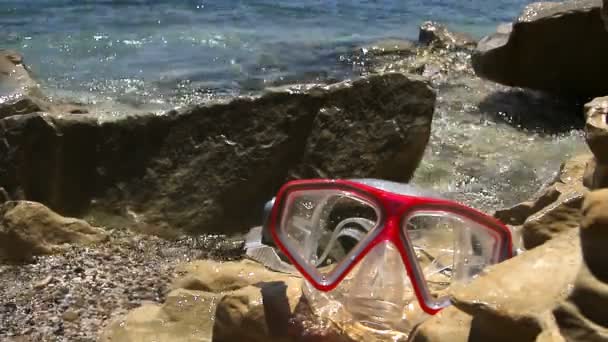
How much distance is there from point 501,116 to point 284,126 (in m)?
3.45

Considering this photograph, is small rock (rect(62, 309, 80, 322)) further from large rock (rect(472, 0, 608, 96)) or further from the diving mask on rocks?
large rock (rect(472, 0, 608, 96))

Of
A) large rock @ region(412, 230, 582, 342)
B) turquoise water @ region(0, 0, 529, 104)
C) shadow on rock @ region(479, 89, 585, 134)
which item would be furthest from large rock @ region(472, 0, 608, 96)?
large rock @ region(412, 230, 582, 342)

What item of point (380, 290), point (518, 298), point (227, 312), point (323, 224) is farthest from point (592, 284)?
point (227, 312)

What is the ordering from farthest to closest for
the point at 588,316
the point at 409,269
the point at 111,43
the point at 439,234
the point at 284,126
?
the point at 111,43
the point at 284,126
the point at 439,234
the point at 409,269
the point at 588,316

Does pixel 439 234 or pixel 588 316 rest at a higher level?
pixel 588 316

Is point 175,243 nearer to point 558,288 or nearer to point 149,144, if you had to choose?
point 149,144

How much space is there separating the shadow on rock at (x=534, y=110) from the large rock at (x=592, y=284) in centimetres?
559

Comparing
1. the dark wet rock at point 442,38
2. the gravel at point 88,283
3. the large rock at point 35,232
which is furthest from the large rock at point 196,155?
the dark wet rock at point 442,38

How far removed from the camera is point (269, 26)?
11477mm

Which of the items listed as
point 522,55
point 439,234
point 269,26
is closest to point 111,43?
point 269,26

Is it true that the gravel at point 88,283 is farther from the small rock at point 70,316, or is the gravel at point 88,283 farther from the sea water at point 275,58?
the sea water at point 275,58

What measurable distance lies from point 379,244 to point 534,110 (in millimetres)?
5531

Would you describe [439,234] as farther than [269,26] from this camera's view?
No

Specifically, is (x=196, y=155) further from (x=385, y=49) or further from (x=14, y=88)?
(x=385, y=49)
